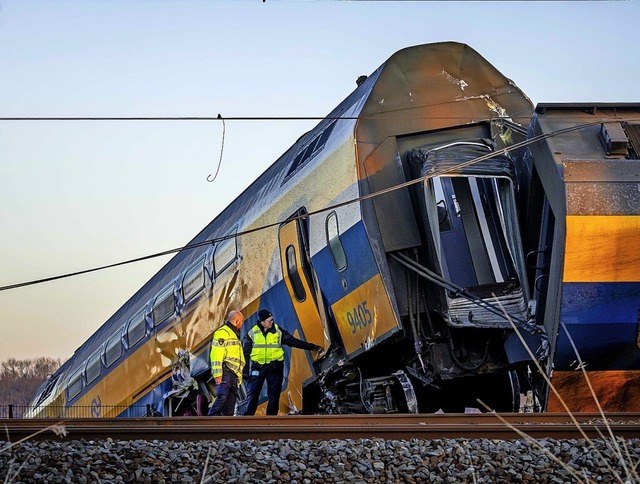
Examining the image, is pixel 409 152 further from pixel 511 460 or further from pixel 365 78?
pixel 511 460

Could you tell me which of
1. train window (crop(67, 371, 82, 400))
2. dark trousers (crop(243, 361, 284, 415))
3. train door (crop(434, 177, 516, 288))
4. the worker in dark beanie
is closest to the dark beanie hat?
the worker in dark beanie

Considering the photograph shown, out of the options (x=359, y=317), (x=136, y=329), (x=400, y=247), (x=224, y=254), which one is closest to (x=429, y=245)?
(x=400, y=247)

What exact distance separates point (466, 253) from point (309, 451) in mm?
4902

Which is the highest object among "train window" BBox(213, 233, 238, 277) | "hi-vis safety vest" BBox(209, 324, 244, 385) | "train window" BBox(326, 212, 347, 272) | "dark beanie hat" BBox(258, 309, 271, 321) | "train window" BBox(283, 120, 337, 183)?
"train window" BBox(283, 120, 337, 183)

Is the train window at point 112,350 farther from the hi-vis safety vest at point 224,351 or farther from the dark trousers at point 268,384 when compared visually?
the hi-vis safety vest at point 224,351

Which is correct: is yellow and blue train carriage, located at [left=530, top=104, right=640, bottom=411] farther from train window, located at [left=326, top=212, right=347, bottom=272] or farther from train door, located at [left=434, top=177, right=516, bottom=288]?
train window, located at [left=326, top=212, right=347, bottom=272]

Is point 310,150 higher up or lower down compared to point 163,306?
higher up

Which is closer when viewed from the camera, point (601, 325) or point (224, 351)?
point (601, 325)

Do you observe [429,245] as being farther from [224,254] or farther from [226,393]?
[224,254]

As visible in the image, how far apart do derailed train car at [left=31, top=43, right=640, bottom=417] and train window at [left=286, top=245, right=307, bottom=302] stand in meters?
0.03

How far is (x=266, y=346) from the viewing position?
444 inches

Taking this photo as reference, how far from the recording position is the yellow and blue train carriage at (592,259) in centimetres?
830

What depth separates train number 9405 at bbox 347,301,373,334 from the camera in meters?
10.0

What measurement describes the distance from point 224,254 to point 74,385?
21.1 feet
